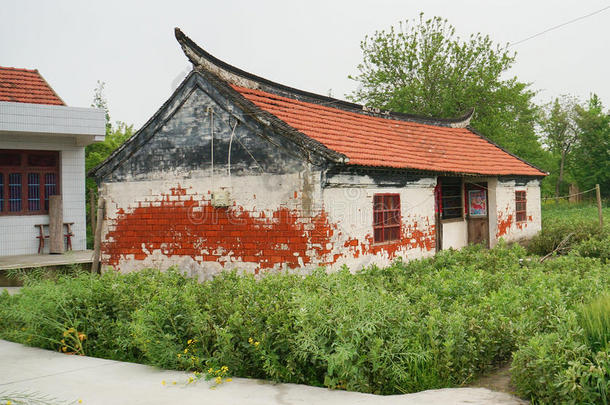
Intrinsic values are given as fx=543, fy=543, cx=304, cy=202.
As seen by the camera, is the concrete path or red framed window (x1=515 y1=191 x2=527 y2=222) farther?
red framed window (x1=515 y1=191 x2=527 y2=222)

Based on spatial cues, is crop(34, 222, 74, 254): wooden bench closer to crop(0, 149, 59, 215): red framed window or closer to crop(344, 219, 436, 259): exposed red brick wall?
crop(0, 149, 59, 215): red framed window

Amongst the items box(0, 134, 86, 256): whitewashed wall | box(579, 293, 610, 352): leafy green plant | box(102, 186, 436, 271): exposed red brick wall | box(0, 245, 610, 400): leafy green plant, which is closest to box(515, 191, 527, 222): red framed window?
box(102, 186, 436, 271): exposed red brick wall

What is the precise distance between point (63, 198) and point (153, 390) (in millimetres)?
13039

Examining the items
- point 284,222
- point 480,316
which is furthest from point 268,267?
point 480,316

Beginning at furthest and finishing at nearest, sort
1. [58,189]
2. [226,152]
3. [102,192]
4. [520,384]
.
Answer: [58,189] < [102,192] < [226,152] < [520,384]

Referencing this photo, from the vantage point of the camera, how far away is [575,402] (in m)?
4.29

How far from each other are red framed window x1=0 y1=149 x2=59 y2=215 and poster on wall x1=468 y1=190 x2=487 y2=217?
1299 cm

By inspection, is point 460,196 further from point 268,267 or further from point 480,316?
point 480,316

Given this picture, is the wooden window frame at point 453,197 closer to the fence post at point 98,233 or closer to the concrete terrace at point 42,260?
the fence post at point 98,233

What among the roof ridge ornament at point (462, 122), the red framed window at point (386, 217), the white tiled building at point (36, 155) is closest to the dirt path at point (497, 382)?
Answer: the red framed window at point (386, 217)

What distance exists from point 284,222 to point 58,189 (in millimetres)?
9844

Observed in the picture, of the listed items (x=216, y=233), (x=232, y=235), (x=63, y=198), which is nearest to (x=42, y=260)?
(x=63, y=198)

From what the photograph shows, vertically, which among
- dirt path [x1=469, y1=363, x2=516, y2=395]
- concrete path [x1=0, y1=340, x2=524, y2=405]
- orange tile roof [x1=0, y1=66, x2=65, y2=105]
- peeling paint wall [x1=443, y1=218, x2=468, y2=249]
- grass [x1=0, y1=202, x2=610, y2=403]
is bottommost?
concrete path [x1=0, y1=340, x2=524, y2=405]

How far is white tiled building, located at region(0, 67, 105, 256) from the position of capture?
15484 millimetres
